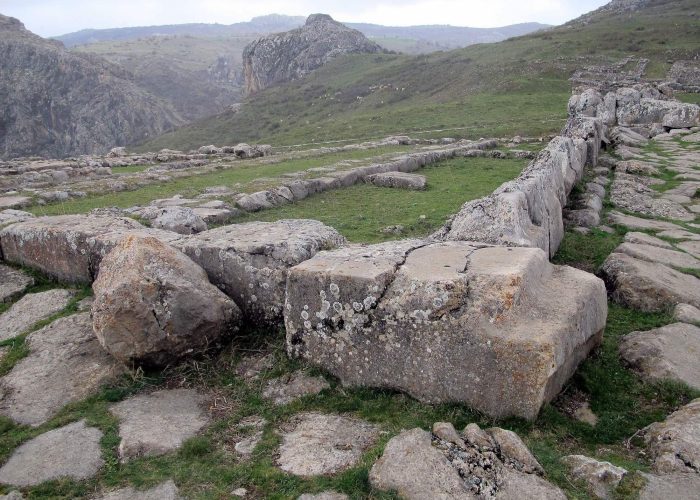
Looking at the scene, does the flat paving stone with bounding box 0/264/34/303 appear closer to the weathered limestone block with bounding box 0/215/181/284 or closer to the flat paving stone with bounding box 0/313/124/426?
the weathered limestone block with bounding box 0/215/181/284

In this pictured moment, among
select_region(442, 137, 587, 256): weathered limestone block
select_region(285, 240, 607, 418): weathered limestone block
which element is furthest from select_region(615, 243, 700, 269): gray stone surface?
select_region(285, 240, 607, 418): weathered limestone block

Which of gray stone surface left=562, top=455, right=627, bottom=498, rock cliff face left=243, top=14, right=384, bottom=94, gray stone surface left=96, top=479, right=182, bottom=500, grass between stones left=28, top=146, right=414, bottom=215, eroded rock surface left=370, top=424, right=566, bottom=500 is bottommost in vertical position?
gray stone surface left=96, top=479, right=182, bottom=500

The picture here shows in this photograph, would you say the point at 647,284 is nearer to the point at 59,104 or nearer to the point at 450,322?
the point at 450,322

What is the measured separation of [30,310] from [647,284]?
9922 millimetres

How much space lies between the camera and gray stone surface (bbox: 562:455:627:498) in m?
3.99

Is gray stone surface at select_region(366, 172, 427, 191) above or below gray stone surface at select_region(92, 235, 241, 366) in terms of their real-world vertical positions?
below

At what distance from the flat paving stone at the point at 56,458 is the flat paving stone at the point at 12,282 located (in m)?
4.52

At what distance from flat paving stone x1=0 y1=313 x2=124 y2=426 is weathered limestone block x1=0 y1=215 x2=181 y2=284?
4.74ft

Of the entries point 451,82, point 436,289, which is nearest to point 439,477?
point 436,289

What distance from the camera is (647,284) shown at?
Answer: 8.03 metres

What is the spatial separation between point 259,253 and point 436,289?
286 centimetres

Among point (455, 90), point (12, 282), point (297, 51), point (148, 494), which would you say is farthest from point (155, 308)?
point (297, 51)

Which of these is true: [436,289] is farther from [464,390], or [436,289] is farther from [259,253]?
[259,253]

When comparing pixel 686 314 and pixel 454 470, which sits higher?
pixel 454 470
